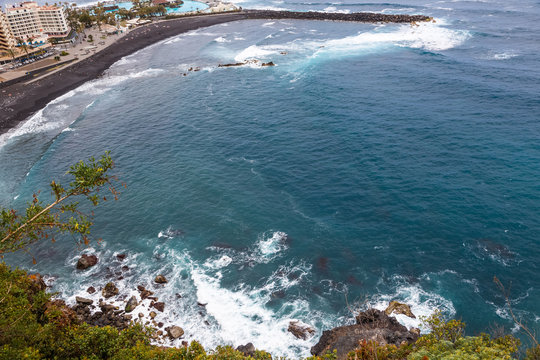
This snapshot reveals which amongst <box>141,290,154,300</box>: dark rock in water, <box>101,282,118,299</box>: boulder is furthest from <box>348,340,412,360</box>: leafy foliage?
<box>101,282,118,299</box>: boulder

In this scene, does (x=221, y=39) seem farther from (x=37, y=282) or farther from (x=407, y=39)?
(x=37, y=282)

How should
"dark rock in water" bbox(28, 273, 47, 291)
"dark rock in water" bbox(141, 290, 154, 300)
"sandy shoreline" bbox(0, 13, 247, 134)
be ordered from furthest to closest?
"sandy shoreline" bbox(0, 13, 247, 134) < "dark rock in water" bbox(141, 290, 154, 300) < "dark rock in water" bbox(28, 273, 47, 291)

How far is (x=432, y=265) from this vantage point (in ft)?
167

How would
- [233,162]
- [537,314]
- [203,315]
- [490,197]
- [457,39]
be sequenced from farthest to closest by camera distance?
1. [457,39]
2. [233,162]
3. [490,197]
4. [203,315]
5. [537,314]

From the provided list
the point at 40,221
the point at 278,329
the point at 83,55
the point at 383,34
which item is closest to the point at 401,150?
the point at 278,329

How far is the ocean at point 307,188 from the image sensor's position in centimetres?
4791

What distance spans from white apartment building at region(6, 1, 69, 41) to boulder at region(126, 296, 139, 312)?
7502 inches

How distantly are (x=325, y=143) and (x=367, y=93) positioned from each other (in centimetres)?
3196

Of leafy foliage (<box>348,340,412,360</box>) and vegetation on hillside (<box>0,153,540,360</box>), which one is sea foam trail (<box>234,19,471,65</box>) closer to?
vegetation on hillside (<box>0,153,540,360</box>)

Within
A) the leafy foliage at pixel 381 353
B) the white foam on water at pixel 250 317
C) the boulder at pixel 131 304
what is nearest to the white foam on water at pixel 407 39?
the white foam on water at pixel 250 317

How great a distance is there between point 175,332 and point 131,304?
8.37 metres

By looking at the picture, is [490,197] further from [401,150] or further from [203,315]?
[203,315]

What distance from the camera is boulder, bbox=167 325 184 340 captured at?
145 feet

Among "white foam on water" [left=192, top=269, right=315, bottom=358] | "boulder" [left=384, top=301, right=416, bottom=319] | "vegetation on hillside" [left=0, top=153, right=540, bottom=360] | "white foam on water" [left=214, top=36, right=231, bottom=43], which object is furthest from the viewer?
"white foam on water" [left=214, top=36, right=231, bottom=43]
